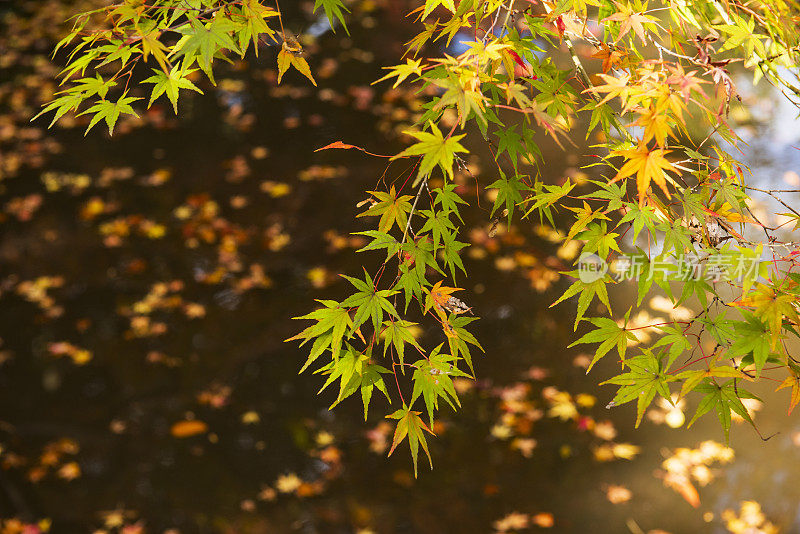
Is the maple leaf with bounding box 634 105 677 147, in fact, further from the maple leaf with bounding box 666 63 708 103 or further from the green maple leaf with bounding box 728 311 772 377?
the green maple leaf with bounding box 728 311 772 377

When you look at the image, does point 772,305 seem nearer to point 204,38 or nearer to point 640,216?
point 640,216

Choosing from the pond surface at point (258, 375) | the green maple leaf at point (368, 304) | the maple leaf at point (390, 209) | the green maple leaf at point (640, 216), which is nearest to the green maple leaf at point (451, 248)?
the maple leaf at point (390, 209)

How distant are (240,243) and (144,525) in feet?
6.14

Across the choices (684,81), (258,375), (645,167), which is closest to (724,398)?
(645,167)

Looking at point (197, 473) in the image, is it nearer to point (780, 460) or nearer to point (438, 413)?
point (438, 413)

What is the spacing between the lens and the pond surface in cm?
303

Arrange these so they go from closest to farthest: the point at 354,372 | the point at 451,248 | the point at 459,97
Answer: the point at 459,97 → the point at 354,372 → the point at 451,248

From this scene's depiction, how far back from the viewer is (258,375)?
3.55 metres

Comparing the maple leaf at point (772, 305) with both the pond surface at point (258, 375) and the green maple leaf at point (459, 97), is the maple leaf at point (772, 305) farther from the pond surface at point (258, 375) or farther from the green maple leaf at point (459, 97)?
the pond surface at point (258, 375)

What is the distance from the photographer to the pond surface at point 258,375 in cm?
303

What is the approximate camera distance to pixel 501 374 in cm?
350

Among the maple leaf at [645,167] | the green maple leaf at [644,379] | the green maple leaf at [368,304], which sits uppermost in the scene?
the maple leaf at [645,167]

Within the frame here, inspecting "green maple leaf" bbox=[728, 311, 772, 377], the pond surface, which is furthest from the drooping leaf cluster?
the pond surface

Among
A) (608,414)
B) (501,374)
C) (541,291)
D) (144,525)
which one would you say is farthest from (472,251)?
(144,525)
